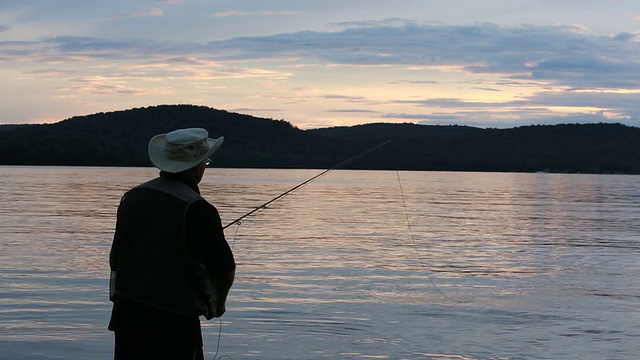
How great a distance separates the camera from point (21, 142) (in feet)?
390

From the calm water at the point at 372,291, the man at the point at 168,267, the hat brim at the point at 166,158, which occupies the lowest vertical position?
the calm water at the point at 372,291

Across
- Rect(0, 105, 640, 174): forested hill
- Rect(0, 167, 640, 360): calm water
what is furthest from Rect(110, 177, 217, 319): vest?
Rect(0, 105, 640, 174): forested hill

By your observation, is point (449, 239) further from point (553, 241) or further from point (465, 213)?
point (465, 213)

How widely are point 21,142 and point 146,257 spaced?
12036 cm

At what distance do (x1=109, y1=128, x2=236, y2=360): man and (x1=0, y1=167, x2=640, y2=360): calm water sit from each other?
4371 millimetres

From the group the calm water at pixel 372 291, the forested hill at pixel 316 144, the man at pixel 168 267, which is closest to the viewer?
the man at pixel 168 267

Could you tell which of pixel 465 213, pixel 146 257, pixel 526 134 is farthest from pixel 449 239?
pixel 526 134

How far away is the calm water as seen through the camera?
909cm

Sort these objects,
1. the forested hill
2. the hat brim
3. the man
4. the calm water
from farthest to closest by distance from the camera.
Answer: the forested hill → the calm water → the hat brim → the man

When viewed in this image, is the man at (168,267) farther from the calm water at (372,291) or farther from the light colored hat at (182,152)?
the calm water at (372,291)

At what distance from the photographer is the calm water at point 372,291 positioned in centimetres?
909

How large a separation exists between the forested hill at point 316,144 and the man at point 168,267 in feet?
376

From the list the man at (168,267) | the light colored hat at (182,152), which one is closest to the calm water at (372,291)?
the man at (168,267)

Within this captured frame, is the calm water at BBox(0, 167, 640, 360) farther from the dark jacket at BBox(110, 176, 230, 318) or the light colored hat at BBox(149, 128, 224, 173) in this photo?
the light colored hat at BBox(149, 128, 224, 173)
